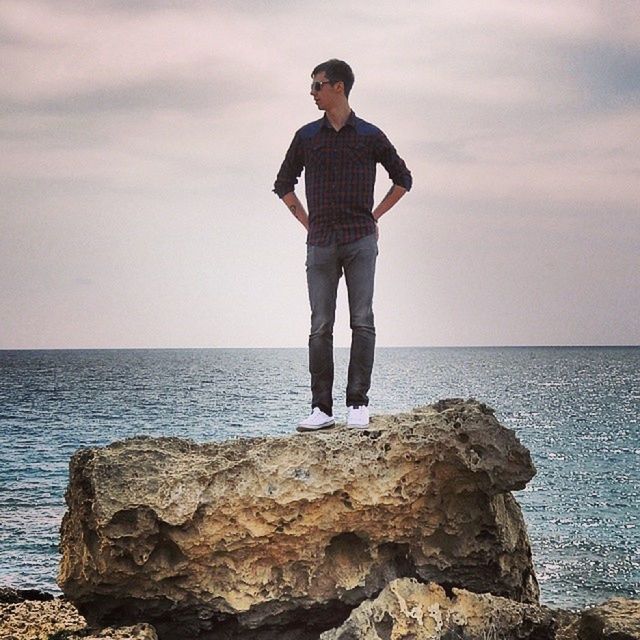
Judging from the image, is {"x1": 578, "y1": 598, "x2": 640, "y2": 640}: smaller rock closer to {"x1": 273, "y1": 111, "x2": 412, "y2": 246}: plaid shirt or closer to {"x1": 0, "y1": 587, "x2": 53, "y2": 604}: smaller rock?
{"x1": 273, "y1": 111, "x2": 412, "y2": 246}: plaid shirt

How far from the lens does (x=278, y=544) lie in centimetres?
836

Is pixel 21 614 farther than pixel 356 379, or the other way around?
pixel 21 614

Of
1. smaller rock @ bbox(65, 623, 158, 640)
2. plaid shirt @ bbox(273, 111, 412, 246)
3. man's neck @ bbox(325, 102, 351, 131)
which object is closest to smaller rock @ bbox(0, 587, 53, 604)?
smaller rock @ bbox(65, 623, 158, 640)

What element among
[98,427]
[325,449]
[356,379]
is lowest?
[98,427]

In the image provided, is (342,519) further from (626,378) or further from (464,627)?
(626,378)

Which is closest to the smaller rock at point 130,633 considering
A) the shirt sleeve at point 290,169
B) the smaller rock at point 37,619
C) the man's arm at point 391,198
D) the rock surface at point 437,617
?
the rock surface at point 437,617

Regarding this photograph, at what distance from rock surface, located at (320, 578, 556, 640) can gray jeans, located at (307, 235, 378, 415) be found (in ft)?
5.83

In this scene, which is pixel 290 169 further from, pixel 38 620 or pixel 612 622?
pixel 38 620

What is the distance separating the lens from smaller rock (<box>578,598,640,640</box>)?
799 cm

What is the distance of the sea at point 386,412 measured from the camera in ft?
73.6

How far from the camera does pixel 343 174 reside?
28.5ft

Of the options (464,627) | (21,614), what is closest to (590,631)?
(464,627)

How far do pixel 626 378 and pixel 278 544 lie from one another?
118 m

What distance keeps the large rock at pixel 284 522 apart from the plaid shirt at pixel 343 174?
1742 millimetres
